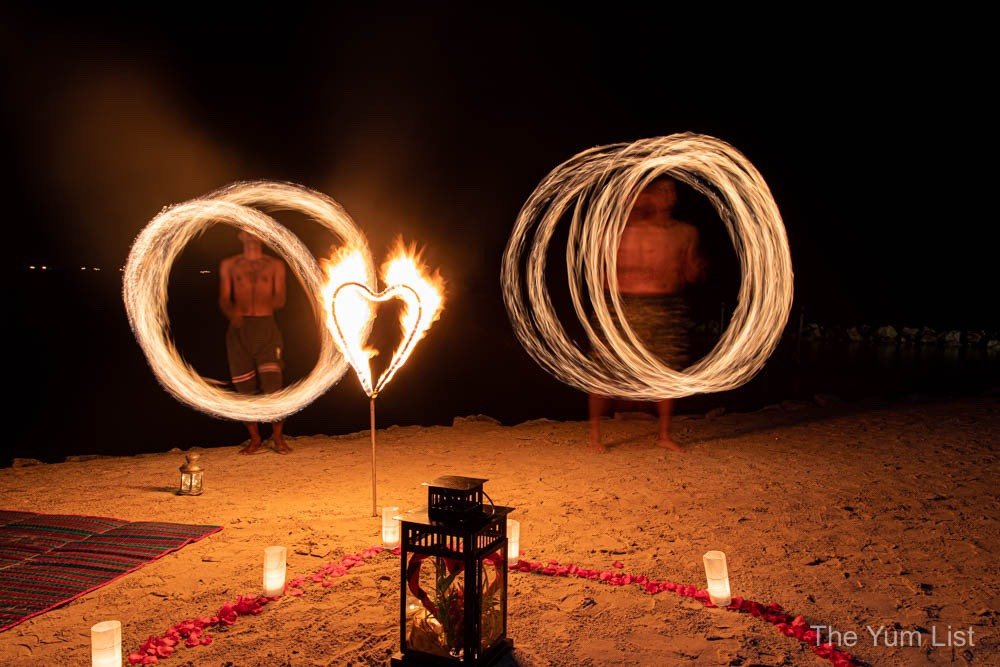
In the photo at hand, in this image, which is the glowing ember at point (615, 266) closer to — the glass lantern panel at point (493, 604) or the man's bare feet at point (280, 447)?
the man's bare feet at point (280, 447)

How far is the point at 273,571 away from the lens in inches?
136

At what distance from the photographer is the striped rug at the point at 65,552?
11.4 feet

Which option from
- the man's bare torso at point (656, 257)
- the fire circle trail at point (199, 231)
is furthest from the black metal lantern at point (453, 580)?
the man's bare torso at point (656, 257)

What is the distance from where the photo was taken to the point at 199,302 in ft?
143

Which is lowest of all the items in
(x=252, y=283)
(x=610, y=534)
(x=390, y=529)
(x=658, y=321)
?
(x=610, y=534)

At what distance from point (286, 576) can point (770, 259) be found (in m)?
4.81

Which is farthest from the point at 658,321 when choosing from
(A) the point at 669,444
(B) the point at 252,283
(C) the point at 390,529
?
(B) the point at 252,283

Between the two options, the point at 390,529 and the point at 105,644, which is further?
the point at 390,529

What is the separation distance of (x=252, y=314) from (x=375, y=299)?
7.37 feet

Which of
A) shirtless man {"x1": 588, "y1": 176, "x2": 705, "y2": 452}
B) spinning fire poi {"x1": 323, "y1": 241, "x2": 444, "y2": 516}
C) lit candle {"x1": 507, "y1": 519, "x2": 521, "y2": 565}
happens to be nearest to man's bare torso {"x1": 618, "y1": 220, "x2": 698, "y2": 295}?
shirtless man {"x1": 588, "y1": 176, "x2": 705, "y2": 452}

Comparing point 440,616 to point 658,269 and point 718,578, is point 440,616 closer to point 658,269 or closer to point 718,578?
point 718,578

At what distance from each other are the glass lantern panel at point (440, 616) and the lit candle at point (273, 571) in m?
0.85

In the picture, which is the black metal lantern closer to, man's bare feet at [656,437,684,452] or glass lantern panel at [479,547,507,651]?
glass lantern panel at [479,547,507,651]

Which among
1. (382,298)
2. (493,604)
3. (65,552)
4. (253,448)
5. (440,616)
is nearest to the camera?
(440,616)
